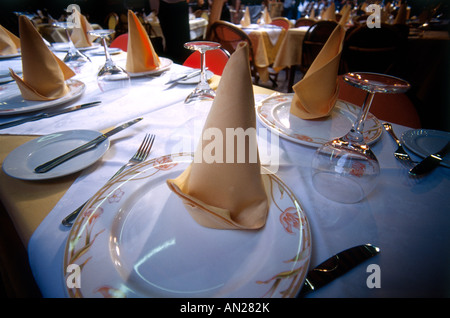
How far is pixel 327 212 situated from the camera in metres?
0.34

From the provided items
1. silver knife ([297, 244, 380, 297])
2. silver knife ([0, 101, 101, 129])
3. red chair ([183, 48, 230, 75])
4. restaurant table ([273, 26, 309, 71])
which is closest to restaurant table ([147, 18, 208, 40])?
restaurant table ([273, 26, 309, 71])

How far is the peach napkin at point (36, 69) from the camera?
0.61m

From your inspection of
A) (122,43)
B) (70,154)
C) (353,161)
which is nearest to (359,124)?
(353,161)

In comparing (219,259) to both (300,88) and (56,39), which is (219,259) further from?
(56,39)

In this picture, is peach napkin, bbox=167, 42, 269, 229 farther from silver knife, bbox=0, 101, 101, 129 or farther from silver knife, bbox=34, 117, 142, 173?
silver knife, bbox=0, 101, 101, 129

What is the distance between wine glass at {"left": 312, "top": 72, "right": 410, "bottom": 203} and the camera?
0.38 metres

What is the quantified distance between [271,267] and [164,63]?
1.00 metres

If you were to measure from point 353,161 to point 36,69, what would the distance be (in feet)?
2.87

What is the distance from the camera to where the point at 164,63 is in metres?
1.00

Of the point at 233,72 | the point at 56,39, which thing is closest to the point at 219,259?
the point at 233,72

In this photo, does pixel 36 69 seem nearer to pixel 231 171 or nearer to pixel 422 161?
pixel 231 171

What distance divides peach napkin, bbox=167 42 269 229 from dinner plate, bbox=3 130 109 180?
22cm

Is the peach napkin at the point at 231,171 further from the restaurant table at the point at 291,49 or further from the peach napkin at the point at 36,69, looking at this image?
the restaurant table at the point at 291,49

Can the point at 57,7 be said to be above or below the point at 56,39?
above
